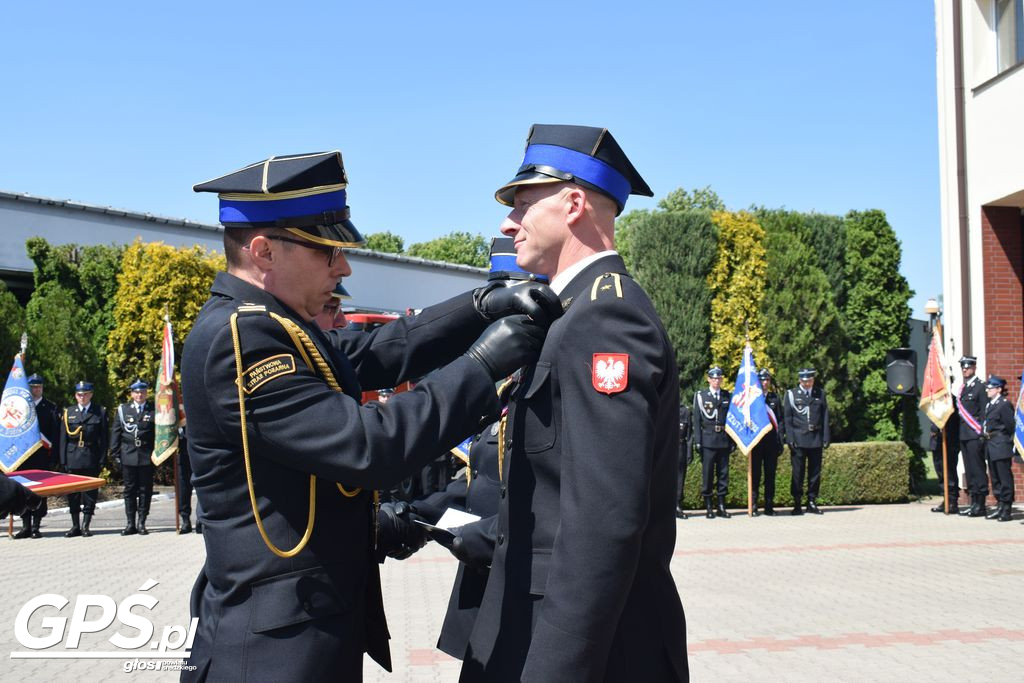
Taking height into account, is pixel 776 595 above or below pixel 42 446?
below

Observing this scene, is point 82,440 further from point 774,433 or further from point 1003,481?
point 1003,481

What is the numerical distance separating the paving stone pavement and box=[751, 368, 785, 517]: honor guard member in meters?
0.98

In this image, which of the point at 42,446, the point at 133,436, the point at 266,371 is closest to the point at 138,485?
the point at 133,436

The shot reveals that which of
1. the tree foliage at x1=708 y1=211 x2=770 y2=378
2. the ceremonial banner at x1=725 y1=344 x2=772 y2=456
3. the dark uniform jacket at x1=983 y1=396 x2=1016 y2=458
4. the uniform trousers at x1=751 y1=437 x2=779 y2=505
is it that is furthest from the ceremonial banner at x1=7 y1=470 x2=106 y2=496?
the tree foliage at x1=708 y1=211 x2=770 y2=378

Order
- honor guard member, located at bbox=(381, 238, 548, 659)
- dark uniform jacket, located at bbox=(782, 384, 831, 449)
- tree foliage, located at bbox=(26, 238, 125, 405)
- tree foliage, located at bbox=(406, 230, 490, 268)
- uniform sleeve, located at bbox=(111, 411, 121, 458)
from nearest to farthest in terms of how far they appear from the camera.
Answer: honor guard member, located at bbox=(381, 238, 548, 659) → uniform sleeve, located at bbox=(111, 411, 121, 458) → dark uniform jacket, located at bbox=(782, 384, 831, 449) → tree foliage, located at bbox=(26, 238, 125, 405) → tree foliage, located at bbox=(406, 230, 490, 268)

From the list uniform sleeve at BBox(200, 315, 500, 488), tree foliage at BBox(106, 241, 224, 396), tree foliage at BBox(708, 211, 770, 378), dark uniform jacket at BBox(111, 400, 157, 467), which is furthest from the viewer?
tree foliage at BBox(106, 241, 224, 396)

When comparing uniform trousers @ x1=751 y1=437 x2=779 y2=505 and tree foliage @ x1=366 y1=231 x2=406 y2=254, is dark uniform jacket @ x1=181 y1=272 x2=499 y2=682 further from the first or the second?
tree foliage @ x1=366 y1=231 x2=406 y2=254

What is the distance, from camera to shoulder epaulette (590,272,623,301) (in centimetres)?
246

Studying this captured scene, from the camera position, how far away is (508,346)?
2.55 meters

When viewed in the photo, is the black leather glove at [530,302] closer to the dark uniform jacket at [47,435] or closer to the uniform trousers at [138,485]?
the uniform trousers at [138,485]

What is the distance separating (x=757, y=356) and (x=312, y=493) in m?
16.5

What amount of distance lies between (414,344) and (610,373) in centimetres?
112

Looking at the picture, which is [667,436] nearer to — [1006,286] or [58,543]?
[58,543]

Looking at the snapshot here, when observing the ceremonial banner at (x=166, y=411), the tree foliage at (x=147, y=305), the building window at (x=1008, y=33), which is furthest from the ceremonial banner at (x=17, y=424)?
the building window at (x=1008, y=33)
